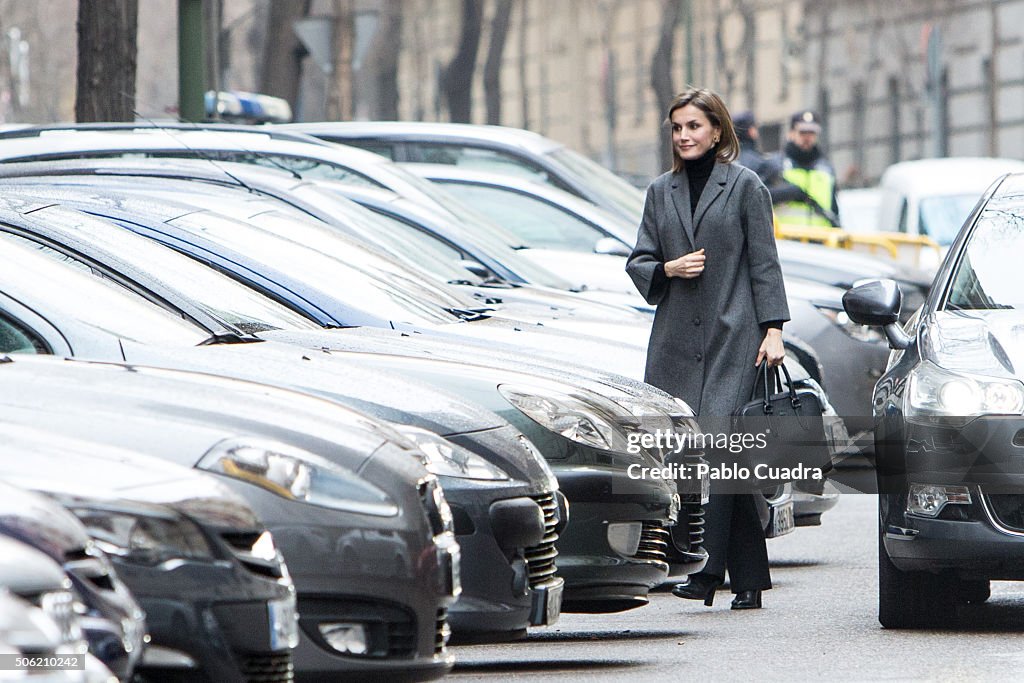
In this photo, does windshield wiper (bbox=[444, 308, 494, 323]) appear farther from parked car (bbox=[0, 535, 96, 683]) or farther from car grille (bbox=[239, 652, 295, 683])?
parked car (bbox=[0, 535, 96, 683])

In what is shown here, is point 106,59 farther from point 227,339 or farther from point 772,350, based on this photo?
point 227,339

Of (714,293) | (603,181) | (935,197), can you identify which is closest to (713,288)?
(714,293)

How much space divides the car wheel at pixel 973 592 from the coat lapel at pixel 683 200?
5.27 ft

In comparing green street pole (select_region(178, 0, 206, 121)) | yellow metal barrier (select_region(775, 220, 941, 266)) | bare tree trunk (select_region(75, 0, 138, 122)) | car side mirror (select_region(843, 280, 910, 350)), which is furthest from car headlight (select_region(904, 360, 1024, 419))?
green street pole (select_region(178, 0, 206, 121))

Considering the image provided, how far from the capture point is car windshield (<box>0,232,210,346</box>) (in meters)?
6.55

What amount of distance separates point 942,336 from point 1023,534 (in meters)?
0.75

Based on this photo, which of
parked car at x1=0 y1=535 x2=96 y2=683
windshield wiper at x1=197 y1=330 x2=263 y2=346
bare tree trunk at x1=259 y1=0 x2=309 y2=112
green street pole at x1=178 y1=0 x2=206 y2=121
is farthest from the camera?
Result: bare tree trunk at x1=259 y1=0 x2=309 y2=112

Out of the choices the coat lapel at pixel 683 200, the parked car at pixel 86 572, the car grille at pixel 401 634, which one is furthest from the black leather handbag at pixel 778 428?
the parked car at pixel 86 572

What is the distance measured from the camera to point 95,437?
208 inches

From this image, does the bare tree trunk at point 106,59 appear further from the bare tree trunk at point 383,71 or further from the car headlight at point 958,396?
the bare tree trunk at point 383,71

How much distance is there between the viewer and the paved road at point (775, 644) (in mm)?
6977

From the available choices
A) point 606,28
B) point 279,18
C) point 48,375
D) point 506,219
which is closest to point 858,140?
point 606,28

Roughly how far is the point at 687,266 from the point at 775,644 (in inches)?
63.4

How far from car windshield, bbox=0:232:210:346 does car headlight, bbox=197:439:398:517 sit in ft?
4.09
